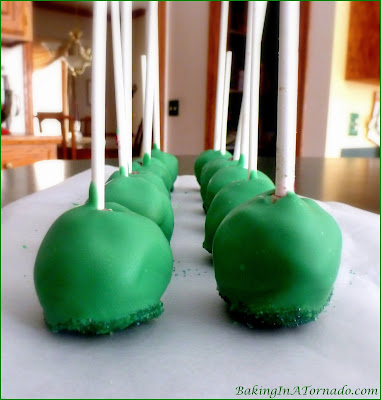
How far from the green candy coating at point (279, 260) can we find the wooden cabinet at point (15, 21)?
2450 mm

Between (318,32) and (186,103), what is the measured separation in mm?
817

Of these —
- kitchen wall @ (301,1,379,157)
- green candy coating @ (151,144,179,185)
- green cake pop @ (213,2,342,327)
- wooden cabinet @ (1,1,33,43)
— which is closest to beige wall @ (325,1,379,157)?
kitchen wall @ (301,1,379,157)

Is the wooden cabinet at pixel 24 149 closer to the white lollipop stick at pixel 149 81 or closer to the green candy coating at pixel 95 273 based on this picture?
the white lollipop stick at pixel 149 81

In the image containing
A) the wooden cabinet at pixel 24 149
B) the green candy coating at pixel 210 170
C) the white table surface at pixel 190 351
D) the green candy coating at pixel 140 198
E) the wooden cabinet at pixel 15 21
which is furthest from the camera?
the wooden cabinet at pixel 15 21

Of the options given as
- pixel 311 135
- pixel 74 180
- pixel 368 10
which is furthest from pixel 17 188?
pixel 368 10

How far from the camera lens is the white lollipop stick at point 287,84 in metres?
0.36

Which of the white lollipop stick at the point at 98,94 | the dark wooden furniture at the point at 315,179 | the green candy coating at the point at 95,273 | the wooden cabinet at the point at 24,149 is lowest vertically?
the wooden cabinet at the point at 24,149

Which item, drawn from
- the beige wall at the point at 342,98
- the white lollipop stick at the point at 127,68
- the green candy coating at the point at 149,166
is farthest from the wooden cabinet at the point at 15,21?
the white lollipop stick at the point at 127,68

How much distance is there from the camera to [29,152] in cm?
246

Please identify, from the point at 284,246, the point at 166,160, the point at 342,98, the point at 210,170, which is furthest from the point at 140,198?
the point at 342,98

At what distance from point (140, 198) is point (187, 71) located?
2421 mm

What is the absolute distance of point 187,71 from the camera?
282 centimetres

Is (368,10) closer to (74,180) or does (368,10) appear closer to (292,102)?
(74,180)

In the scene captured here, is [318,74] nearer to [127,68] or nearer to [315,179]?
[315,179]
